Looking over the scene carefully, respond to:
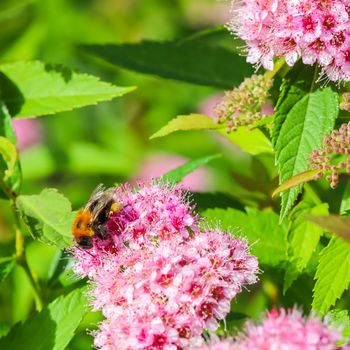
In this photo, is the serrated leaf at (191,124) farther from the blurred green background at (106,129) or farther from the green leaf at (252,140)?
the blurred green background at (106,129)

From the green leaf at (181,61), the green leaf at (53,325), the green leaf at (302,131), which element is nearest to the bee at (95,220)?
the green leaf at (53,325)

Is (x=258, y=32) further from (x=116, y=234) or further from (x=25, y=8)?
(x=25, y=8)

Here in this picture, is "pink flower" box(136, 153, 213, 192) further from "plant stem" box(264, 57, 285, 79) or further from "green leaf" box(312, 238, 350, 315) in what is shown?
"green leaf" box(312, 238, 350, 315)

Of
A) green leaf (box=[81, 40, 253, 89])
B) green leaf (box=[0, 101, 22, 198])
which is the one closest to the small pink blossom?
green leaf (box=[81, 40, 253, 89])

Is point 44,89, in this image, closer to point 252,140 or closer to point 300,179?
point 252,140

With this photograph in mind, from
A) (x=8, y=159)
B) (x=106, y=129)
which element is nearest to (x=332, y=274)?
(x=8, y=159)
